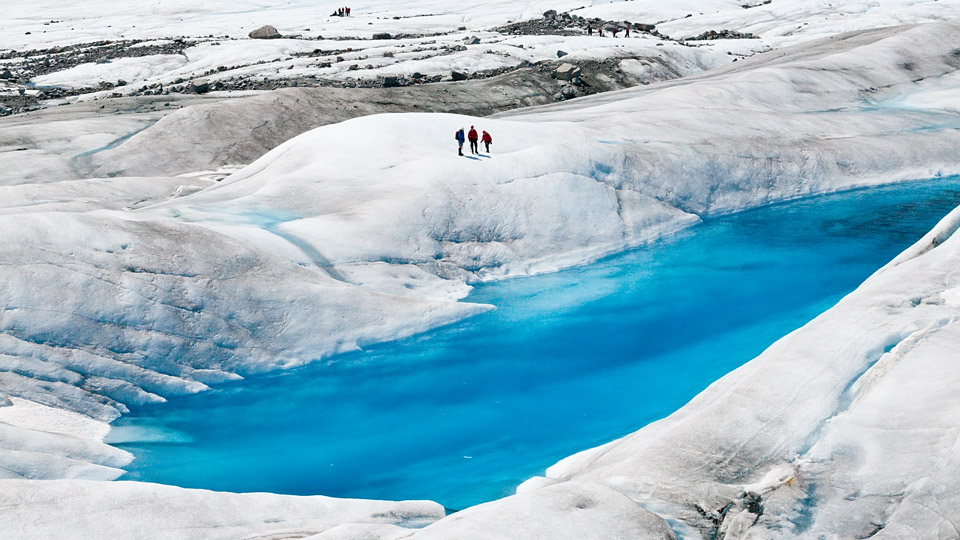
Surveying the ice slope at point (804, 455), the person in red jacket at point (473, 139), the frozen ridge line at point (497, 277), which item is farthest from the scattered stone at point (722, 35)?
the ice slope at point (804, 455)

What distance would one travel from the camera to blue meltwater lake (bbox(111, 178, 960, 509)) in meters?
18.3

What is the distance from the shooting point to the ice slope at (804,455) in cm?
1244

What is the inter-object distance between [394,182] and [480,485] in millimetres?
12678

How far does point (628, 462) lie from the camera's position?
14500 millimetres

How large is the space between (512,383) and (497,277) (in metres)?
A: 6.14

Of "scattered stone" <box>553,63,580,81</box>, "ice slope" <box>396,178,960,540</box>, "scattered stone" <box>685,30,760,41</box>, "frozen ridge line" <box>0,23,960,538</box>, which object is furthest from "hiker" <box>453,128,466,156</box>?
"scattered stone" <box>685,30,760,41</box>

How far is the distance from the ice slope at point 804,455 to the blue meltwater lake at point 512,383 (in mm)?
1949

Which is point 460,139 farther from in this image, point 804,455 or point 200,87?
point 200,87

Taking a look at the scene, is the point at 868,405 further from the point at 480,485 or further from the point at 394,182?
the point at 394,182

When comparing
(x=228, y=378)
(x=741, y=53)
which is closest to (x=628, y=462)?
(x=228, y=378)

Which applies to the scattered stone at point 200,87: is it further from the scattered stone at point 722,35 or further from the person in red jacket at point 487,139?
the scattered stone at point 722,35

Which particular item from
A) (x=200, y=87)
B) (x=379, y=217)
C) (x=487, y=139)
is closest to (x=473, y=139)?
(x=487, y=139)

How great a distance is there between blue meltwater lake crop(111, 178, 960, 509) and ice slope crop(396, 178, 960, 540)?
195cm

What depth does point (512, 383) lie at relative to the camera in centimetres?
2164
